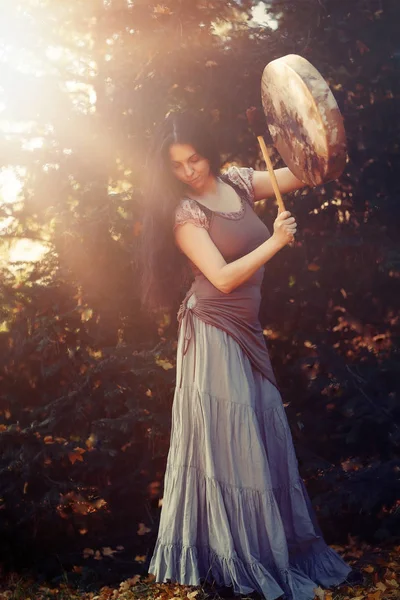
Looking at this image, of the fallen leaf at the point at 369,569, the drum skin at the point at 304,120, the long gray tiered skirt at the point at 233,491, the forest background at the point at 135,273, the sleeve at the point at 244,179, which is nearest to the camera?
the drum skin at the point at 304,120

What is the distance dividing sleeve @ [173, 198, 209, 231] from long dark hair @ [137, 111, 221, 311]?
0.03 metres

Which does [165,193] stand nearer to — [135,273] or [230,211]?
[230,211]

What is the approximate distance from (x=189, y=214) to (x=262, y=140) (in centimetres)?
51

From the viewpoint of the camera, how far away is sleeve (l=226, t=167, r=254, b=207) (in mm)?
4137

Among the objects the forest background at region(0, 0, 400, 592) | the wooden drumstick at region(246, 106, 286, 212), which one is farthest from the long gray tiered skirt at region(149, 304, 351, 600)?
the wooden drumstick at region(246, 106, 286, 212)

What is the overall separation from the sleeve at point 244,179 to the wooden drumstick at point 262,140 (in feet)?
0.40

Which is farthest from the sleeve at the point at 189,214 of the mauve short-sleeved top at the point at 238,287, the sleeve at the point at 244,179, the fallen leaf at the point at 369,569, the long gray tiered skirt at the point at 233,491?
the fallen leaf at the point at 369,569

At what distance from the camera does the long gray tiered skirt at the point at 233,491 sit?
3885 millimetres

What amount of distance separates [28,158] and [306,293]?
2.00 meters

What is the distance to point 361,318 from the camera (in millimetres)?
4957

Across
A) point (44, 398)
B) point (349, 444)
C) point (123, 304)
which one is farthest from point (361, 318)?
point (44, 398)

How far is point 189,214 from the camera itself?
392 cm

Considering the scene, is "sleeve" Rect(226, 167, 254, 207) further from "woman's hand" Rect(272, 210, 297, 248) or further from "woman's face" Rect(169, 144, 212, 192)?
"woman's hand" Rect(272, 210, 297, 248)

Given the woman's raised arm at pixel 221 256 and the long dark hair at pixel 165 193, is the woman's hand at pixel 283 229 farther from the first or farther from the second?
the long dark hair at pixel 165 193
